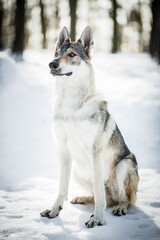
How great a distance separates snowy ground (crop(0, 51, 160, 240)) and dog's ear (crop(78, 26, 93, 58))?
2.12 m

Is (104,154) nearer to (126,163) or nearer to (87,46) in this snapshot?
(126,163)

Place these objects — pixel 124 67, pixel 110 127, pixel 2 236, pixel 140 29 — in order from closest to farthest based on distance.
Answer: pixel 2 236
pixel 110 127
pixel 124 67
pixel 140 29

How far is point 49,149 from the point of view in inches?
285

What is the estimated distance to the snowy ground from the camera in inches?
139

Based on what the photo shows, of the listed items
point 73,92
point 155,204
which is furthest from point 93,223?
point 73,92

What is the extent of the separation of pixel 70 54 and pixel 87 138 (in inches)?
42.4

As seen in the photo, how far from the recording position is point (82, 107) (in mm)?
3793

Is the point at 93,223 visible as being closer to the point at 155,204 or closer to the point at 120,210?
the point at 120,210

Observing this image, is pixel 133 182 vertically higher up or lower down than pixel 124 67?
lower down

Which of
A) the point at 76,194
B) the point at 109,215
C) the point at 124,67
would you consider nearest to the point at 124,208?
the point at 109,215

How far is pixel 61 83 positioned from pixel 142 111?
565 cm

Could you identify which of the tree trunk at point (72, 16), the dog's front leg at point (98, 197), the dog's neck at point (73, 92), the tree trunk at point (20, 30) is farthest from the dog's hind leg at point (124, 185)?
the tree trunk at point (72, 16)

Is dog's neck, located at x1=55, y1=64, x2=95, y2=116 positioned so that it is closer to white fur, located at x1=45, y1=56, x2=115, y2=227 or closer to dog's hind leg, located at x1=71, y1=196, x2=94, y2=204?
white fur, located at x1=45, y1=56, x2=115, y2=227

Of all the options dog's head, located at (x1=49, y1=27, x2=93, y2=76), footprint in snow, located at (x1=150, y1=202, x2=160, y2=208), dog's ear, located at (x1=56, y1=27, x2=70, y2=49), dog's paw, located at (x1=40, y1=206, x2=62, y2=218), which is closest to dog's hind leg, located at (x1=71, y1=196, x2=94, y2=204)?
dog's paw, located at (x1=40, y1=206, x2=62, y2=218)
